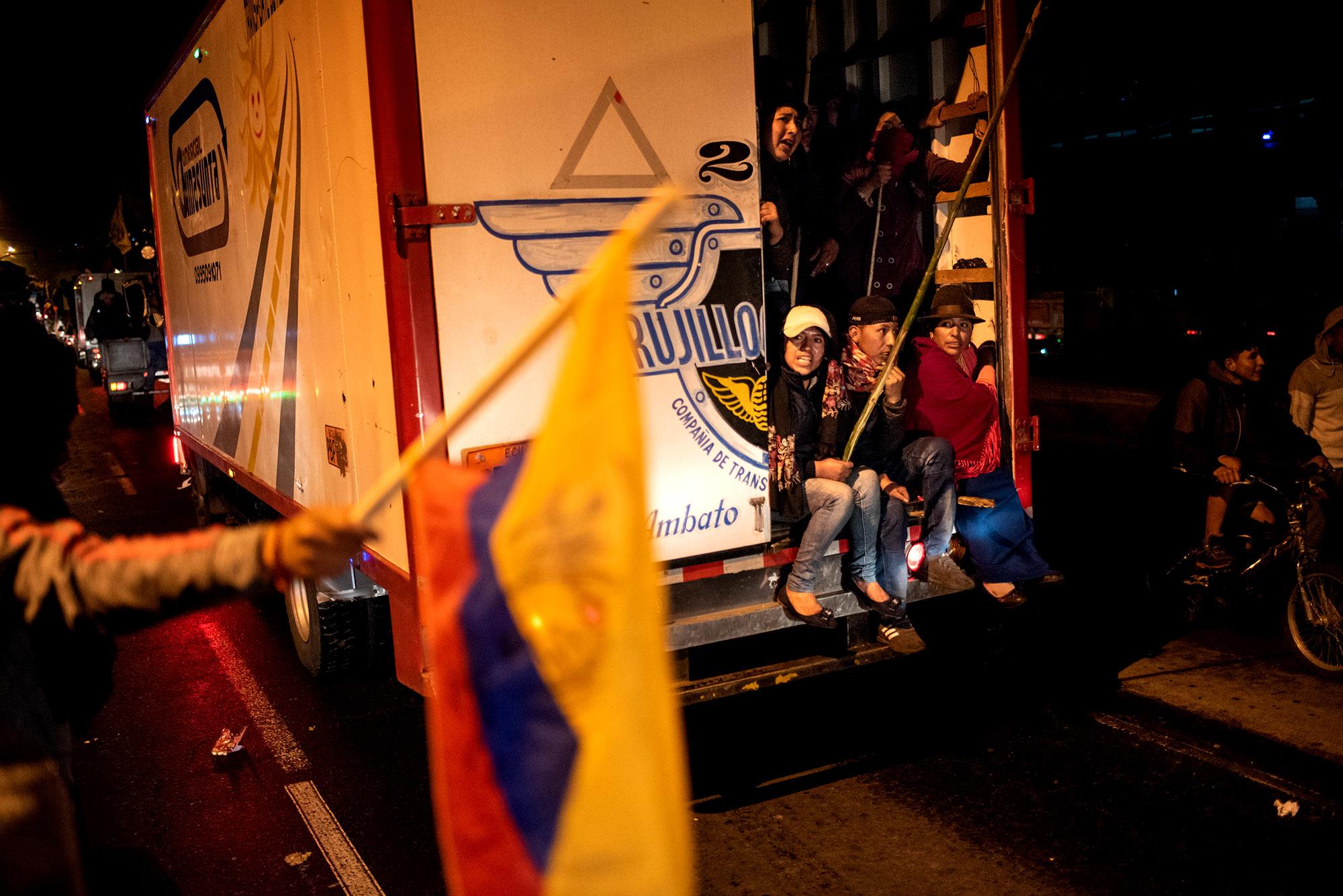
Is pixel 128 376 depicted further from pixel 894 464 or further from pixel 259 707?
pixel 894 464

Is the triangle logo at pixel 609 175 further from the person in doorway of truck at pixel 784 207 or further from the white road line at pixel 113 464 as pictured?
the white road line at pixel 113 464

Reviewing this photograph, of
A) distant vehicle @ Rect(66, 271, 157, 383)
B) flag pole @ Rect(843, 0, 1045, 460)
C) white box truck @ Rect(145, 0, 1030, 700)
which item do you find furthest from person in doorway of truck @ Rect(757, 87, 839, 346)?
distant vehicle @ Rect(66, 271, 157, 383)

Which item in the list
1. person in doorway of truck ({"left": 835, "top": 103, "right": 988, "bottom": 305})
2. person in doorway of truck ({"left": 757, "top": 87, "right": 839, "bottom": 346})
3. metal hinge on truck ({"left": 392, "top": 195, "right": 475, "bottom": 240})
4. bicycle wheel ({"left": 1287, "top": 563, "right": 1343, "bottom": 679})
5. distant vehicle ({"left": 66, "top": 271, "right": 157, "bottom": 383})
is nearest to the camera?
metal hinge on truck ({"left": 392, "top": 195, "right": 475, "bottom": 240})

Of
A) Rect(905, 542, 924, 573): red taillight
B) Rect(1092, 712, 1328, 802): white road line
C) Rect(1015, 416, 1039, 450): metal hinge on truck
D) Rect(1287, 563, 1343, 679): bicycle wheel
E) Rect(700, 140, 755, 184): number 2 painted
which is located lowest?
Rect(1092, 712, 1328, 802): white road line

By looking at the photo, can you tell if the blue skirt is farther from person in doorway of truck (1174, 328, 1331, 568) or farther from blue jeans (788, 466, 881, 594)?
person in doorway of truck (1174, 328, 1331, 568)

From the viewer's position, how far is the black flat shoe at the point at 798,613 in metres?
4.70

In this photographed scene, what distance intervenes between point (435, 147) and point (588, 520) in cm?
248

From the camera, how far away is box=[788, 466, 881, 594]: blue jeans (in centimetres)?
468

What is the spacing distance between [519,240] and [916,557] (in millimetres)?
2432

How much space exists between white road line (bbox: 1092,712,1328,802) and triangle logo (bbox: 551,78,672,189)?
3493 mm

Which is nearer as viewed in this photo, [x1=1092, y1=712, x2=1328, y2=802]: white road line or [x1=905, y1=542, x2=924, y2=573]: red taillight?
[x1=1092, y1=712, x2=1328, y2=802]: white road line

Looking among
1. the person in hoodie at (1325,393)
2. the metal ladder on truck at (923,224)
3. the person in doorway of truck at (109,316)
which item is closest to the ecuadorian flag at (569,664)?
the metal ladder on truck at (923,224)

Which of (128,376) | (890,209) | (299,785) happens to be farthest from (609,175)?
(128,376)

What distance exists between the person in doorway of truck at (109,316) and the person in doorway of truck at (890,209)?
21.1 metres
